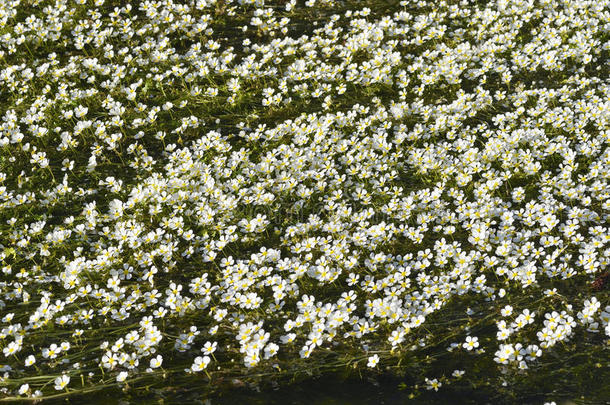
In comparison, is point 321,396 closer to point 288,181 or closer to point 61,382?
point 61,382

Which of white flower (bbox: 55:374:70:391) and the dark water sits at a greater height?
white flower (bbox: 55:374:70:391)

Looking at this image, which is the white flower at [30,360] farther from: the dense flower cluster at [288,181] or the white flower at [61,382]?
the white flower at [61,382]

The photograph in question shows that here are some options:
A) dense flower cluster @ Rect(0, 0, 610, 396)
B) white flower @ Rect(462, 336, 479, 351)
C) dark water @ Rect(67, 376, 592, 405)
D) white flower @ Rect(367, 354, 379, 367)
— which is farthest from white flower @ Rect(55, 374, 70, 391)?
white flower @ Rect(462, 336, 479, 351)

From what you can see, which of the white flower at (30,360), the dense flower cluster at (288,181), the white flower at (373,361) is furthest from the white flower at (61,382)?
the white flower at (373,361)

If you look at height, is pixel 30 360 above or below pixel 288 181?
below

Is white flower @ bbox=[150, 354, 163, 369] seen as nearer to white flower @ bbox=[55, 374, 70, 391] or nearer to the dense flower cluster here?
the dense flower cluster

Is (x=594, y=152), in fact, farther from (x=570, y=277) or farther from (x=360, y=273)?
(x=360, y=273)

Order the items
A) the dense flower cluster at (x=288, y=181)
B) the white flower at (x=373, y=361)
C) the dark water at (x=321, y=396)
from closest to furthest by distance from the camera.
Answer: the dark water at (x=321, y=396) < the white flower at (x=373, y=361) < the dense flower cluster at (x=288, y=181)

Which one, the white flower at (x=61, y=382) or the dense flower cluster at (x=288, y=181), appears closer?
the white flower at (x=61, y=382)

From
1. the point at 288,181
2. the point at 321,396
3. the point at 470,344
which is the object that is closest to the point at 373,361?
the point at 321,396
